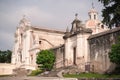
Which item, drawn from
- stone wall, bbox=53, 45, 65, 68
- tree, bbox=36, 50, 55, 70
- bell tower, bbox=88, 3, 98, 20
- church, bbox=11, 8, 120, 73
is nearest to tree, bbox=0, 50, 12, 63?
church, bbox=11, 8, 120, 73

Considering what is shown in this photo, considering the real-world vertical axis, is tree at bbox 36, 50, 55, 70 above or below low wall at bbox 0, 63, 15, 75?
above

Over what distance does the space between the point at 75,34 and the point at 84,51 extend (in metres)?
3.00

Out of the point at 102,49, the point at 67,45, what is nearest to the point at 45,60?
the point at 67,45

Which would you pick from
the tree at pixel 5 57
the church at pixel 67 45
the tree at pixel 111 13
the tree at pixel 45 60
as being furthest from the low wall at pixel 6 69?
the tree at pixel 111 13

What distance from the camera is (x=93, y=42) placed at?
119 ft

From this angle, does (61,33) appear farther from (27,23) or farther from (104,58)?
(104,58)

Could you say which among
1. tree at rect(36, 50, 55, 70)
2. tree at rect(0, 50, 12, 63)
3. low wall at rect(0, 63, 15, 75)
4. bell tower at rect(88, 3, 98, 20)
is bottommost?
low wall at rect(0, 63, 15, 75)

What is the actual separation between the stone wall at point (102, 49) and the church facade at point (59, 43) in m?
0.80

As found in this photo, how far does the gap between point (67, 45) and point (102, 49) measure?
8.21 metres

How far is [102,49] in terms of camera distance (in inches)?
1348

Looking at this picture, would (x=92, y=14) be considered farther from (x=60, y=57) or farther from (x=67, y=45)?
(x=67, y=45)

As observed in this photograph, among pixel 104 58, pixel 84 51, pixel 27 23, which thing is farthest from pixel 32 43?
pixel 104 58

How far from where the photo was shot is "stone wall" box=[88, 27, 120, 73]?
3282cm

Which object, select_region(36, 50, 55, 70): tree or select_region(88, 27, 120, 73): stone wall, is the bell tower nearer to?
select_region(36, 50, 55, 70): tree
